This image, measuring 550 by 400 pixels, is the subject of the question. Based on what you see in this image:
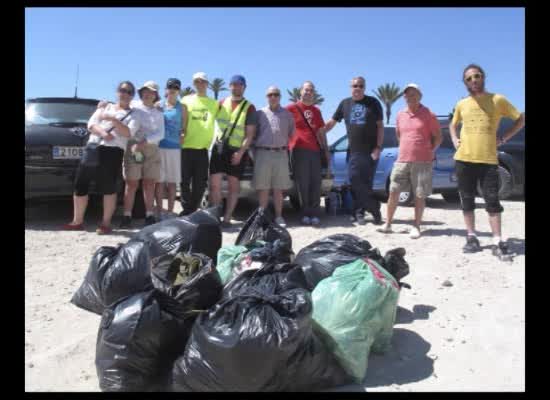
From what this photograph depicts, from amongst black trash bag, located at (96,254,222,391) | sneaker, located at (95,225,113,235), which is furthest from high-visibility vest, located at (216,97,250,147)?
black trash bag, located at (96,254,222,391)

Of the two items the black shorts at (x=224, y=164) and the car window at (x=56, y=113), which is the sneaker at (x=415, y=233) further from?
the car window at (x=56, y=113)

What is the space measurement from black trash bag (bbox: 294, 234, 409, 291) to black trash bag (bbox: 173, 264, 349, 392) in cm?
85

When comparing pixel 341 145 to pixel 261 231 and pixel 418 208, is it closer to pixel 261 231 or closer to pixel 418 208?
pixel 418 208

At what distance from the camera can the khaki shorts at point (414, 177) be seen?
18.8 feet

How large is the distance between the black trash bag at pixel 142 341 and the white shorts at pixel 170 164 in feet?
12.0

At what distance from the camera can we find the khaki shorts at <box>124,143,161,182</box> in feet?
19.2

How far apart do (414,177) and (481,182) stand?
0.83 meters

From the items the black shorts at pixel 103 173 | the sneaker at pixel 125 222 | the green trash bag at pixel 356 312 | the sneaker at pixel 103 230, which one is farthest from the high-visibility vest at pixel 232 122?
the green trash bag at pixel 356 312

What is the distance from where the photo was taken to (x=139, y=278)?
3178 mm

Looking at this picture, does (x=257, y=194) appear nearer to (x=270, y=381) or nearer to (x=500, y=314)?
(x=500, y=314)

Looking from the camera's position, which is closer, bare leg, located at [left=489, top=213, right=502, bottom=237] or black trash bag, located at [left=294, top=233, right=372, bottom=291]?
black trash bag, located at [left=294, top=233, right=372, bottom=291]

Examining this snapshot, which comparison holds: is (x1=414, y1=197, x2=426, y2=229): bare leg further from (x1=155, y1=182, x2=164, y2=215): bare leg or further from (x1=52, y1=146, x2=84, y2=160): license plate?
(x1=52, y1=146, x2=84, y2=160): license plate

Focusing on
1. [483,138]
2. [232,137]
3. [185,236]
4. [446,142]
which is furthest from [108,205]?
[446,142]
